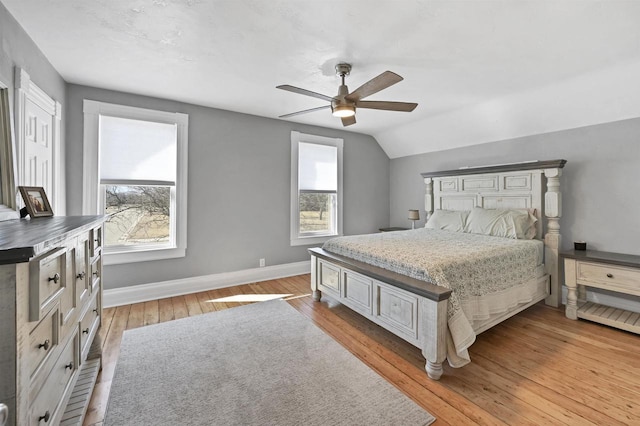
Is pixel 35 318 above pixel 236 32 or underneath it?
underneath

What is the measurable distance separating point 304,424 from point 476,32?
2.95 m

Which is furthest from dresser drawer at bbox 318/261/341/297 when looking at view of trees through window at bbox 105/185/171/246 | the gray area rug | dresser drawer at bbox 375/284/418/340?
view of trees through window at bbox 105/185/171/246

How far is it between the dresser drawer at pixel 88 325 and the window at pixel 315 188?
2899 millimetres

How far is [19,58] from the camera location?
2.07 meters

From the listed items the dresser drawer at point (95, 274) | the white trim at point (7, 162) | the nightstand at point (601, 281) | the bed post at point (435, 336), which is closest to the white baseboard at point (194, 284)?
the dresser drawer at point (95, 274)

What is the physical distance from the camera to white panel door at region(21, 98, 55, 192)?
2195 millimetres

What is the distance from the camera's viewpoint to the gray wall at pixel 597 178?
118 inches

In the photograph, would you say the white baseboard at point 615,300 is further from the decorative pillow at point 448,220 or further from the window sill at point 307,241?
the window sill at point 307,241

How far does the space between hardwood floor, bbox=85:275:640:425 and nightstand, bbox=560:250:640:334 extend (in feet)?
0.34

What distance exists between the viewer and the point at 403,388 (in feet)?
6.34

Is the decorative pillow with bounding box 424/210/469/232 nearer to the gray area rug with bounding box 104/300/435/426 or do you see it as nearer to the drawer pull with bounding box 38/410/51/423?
the gray area rug with bounding box 104/300/435/426

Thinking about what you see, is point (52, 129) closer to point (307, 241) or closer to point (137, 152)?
point (137, 152)

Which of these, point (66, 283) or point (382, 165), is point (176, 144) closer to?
point (66, 283)

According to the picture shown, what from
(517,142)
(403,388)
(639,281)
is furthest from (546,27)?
(403,388)
